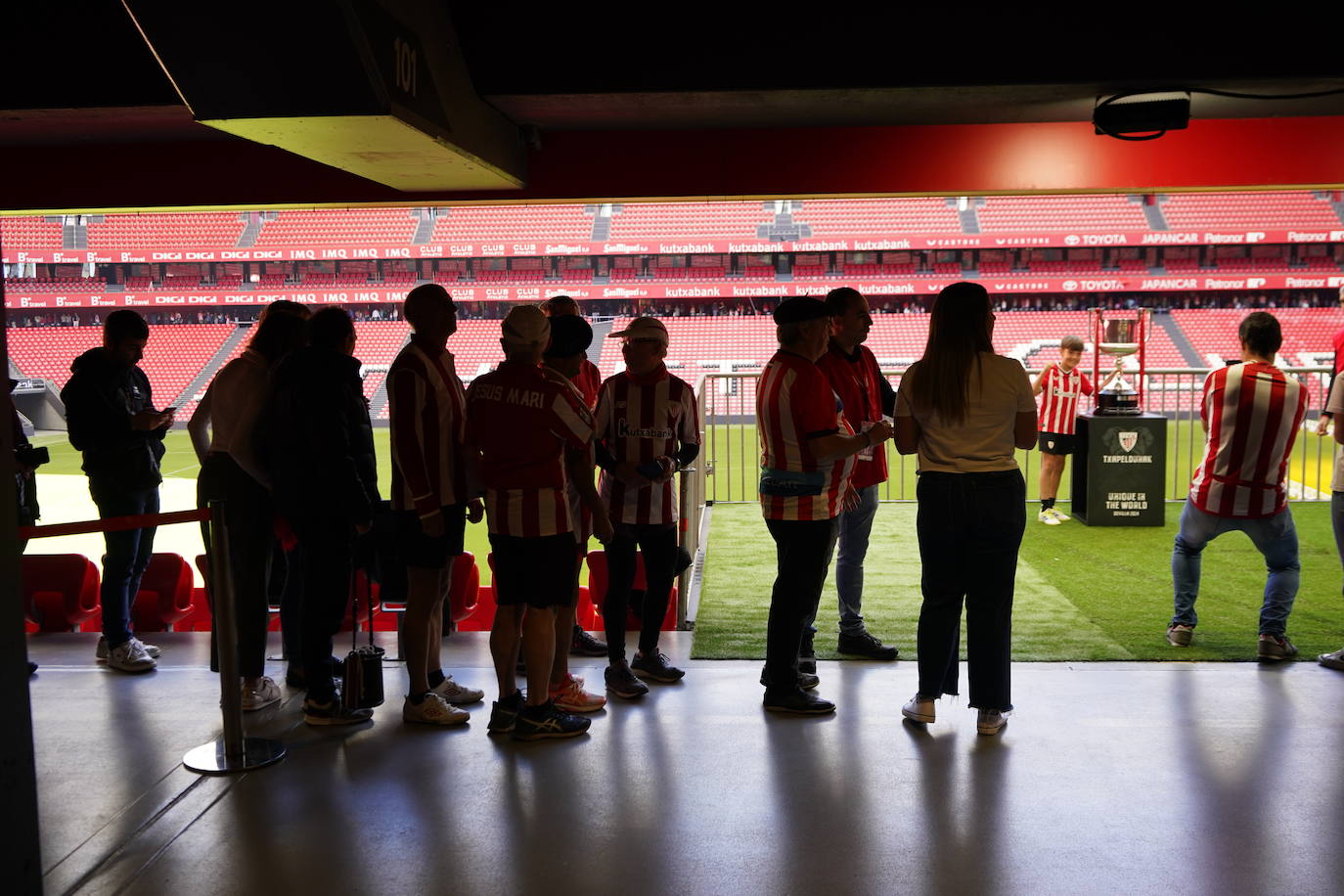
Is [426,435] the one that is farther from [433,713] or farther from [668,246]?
[668,246]

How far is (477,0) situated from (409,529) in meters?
1.83

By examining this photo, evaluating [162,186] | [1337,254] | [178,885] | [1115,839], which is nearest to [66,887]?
[178,885]

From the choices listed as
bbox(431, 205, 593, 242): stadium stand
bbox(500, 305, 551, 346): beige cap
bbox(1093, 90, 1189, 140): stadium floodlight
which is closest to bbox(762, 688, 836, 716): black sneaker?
bbox(500, 305, 551, 346): beige cap

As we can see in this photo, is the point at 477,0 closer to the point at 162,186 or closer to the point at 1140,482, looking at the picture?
the point at 162,186

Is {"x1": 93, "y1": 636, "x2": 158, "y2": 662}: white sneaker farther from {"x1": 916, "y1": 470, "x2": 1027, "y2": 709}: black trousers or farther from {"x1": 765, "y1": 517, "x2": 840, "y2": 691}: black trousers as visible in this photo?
{"x1": 916, "y1": 470, "x2": 1027, "y2": 709}: black trousers

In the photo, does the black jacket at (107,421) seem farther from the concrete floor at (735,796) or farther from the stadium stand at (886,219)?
the stadium stand at (886,219)

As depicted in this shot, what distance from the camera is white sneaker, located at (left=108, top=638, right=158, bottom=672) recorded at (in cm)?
436

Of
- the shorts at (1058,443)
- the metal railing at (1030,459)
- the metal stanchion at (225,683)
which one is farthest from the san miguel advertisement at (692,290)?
the metal stanchion at (225,683)

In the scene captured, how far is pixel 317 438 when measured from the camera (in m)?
3.57

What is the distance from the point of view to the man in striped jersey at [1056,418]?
8.38 metres

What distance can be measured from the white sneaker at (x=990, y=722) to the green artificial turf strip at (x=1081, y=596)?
99 centimetres

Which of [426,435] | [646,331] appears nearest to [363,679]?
[426,435]

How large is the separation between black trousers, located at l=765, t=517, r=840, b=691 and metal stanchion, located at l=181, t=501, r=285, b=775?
1676mm

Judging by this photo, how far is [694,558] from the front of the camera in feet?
21.1
